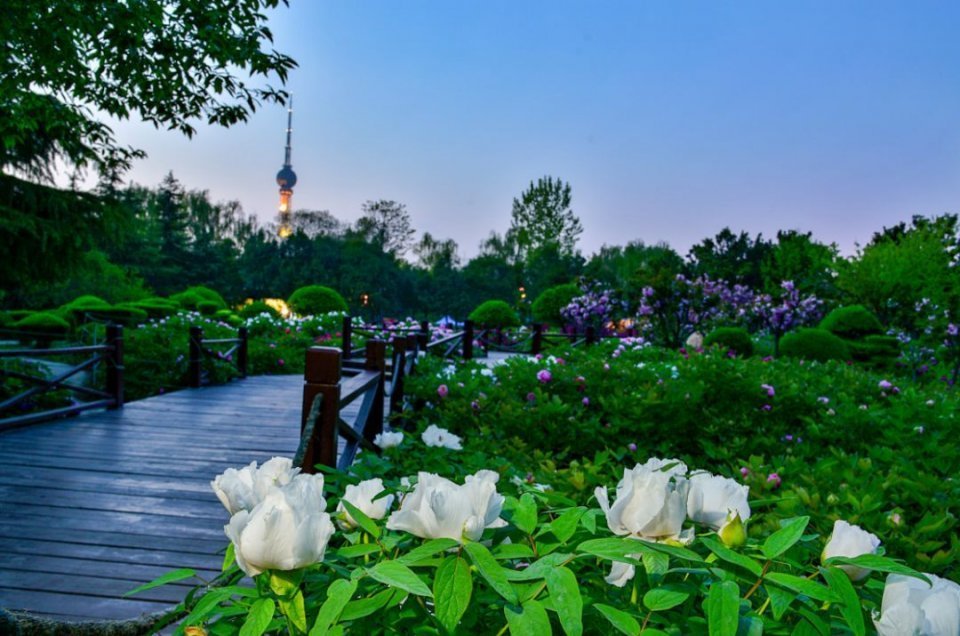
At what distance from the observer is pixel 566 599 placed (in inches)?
26.1

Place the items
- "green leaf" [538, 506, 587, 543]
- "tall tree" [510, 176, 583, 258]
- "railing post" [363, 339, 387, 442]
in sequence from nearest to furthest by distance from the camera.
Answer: "green leaf" [538, 506, 587, 543]
"railing post" [363, 339, 387, 442]
"tall tree" [510, 176, 583, 258]

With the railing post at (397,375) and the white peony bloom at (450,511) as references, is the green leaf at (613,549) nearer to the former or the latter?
the white peony bloom at (450,511)

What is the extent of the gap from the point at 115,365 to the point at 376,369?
14.5 ft

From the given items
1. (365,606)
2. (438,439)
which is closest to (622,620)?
(365,606)

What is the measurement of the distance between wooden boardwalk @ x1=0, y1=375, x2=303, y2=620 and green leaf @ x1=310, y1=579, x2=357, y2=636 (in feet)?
3.58

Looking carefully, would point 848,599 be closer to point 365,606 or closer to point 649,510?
point 649,510

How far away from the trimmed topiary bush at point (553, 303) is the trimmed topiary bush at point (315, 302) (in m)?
7.68

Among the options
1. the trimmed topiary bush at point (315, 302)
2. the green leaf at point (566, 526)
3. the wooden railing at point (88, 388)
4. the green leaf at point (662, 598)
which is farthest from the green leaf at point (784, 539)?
the trimmed topiary bush at point (315, 302)

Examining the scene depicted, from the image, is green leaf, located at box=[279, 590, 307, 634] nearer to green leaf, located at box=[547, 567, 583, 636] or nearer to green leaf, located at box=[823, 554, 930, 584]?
green leaf, located at box=[547, 567, 583, 636]

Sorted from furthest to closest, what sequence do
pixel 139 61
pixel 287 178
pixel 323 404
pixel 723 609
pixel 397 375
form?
pixel 287 178, pixel 397 375, pixel 139 61, pixel 323 404, pixel 723 609

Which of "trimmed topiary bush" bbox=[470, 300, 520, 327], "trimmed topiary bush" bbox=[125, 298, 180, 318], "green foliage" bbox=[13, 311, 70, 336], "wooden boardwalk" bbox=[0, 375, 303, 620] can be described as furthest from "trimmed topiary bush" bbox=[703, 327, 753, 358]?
"trimmed topiary bush" bbox=[125, 298, 180, 318]

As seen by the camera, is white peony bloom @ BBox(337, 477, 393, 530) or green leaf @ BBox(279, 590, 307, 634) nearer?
green leaf @ BBox(279, 590, 307, 634)

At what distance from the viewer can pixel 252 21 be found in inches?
216

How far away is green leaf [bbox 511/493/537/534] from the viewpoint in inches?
33.4
